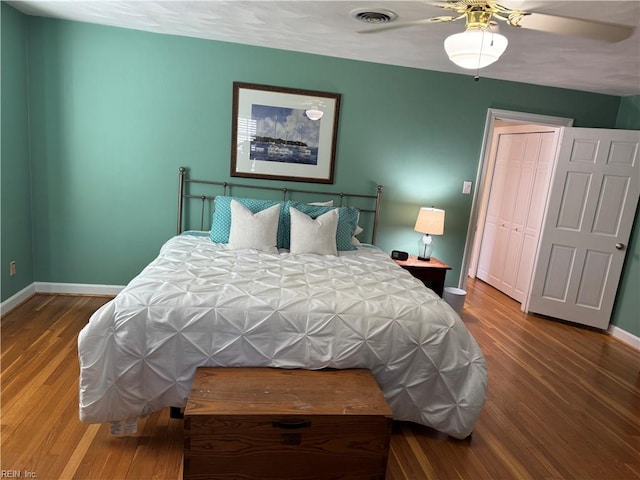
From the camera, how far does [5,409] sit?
2.13 m

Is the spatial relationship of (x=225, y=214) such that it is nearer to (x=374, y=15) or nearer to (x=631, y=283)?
(x=374, y=15)

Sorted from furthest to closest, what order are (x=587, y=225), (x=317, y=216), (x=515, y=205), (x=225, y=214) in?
(x=515, y=205), (x=587, y=225), (x=317, y=216), (x=225, y=214)

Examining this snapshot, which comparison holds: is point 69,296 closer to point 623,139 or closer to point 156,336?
point 156,336

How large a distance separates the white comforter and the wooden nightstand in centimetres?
133

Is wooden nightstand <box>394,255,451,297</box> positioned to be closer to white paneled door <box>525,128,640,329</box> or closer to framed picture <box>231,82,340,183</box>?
framed picture <box>231,82,340,183</box>

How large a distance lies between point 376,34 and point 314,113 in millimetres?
1002

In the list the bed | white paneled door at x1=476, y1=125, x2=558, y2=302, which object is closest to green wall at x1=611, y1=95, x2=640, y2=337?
white paneled door at x1=476, y1=125, x2=558, y2=302

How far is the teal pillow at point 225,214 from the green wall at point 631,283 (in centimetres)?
343

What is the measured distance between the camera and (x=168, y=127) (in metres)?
3.61

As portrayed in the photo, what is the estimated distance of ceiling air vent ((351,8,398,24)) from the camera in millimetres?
2498

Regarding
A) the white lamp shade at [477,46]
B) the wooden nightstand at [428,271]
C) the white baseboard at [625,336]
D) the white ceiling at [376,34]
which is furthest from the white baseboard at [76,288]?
the white baseboard at [625,336]

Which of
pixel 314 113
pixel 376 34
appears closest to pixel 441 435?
pixel 376 34

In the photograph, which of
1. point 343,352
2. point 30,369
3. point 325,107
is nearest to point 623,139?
point 325,107

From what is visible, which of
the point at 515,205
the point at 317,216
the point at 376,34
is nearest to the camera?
the point at 376,34
